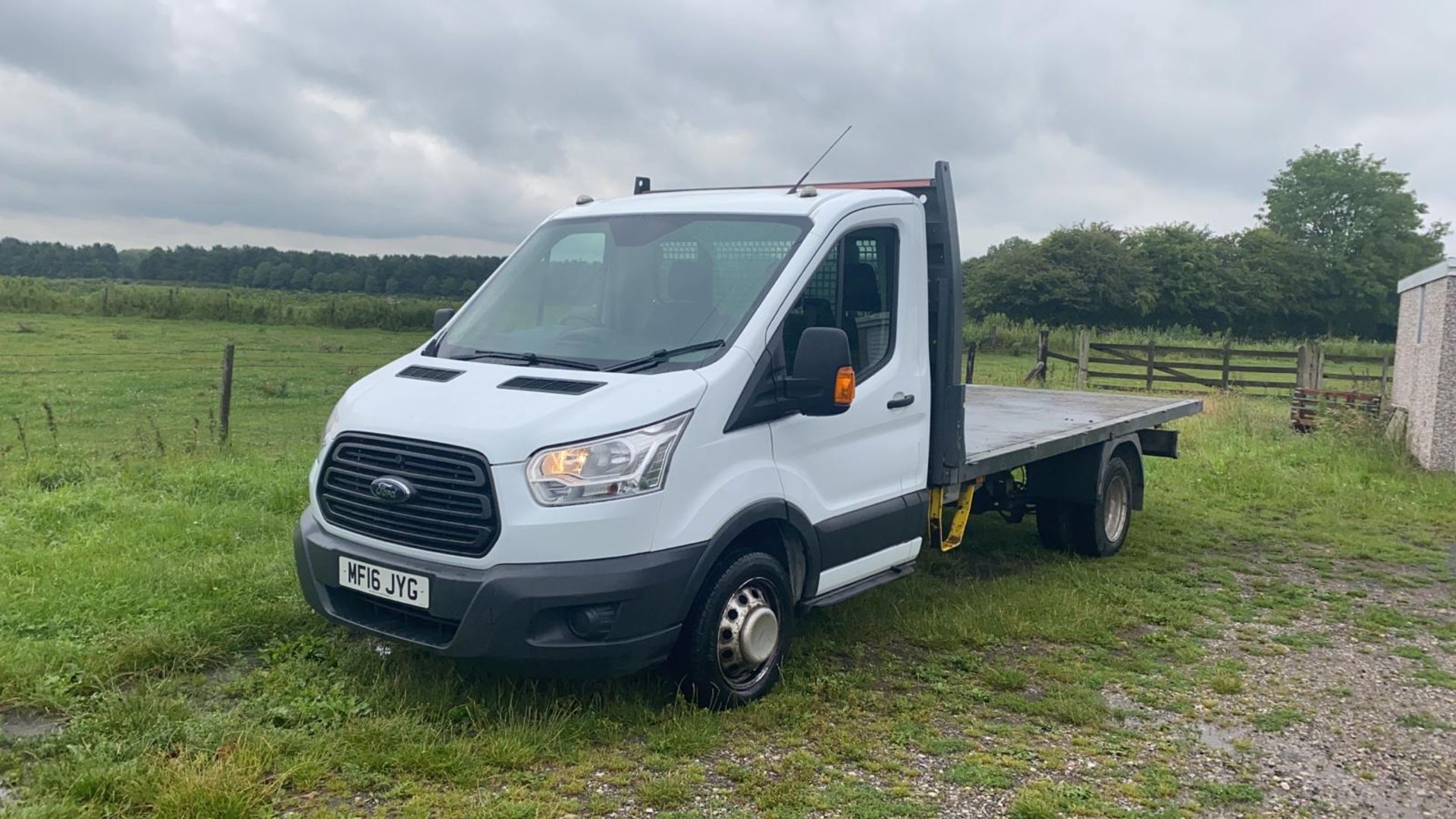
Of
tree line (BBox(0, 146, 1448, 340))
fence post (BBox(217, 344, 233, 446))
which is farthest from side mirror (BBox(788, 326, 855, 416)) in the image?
tree line (BBox(0, 146, 1448, 340))

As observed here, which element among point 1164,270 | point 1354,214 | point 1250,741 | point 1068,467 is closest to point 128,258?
point 1068,467

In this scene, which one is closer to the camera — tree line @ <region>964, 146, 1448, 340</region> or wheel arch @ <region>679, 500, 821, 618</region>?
wheel arch @ <region>679, 500, 821, 618</region>

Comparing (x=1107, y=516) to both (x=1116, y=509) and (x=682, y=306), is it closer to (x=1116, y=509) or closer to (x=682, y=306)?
(x=1116, y=509)

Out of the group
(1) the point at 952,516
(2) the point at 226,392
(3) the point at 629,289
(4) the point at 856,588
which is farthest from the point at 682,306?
(2) the point at 226,392

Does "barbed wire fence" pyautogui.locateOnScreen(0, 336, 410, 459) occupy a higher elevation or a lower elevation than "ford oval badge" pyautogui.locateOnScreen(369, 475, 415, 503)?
lower

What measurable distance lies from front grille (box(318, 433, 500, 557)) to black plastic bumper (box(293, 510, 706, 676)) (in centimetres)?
12

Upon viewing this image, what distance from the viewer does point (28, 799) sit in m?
3.55

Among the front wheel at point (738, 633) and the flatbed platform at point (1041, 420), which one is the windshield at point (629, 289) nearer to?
the front wheel at point (738, 633)

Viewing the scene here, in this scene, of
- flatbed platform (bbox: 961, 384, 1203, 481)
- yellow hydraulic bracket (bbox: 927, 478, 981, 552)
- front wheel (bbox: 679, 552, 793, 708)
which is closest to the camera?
front wheel (bbox: 679, 552, 793, 708)

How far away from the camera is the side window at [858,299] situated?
4.79 meters

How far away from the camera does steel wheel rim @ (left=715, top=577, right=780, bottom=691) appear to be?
4.48 metres

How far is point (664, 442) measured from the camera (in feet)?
13.3

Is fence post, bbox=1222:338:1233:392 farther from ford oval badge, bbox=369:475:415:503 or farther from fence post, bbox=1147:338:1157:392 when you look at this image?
ford oval badge, bbox=369:475:415:503

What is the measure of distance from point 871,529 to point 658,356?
4.95 ft
